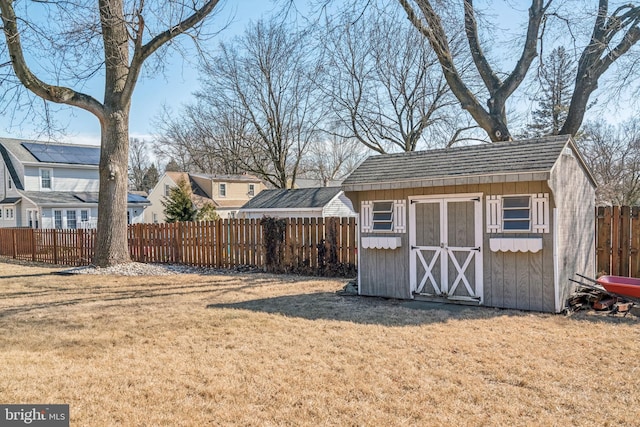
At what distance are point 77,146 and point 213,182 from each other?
9.26 m

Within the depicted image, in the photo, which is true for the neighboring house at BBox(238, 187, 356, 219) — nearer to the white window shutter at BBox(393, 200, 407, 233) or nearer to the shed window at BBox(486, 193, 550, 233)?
the white window shutter at BBox(393, 200, 407, 233)

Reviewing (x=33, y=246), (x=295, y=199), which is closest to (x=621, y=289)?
(x=295, y=199)

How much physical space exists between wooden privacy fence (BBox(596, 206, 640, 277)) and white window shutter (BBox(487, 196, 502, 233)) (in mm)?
2954

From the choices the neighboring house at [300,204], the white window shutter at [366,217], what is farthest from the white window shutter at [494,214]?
the neighboring house at [300,204]

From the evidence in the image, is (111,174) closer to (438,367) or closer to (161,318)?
(161,318)

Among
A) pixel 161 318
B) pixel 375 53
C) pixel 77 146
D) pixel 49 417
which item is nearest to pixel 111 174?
pixel 161 318

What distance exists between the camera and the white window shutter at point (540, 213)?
682cm

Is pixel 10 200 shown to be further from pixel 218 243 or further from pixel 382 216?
pixel 382 216

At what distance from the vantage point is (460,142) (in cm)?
2188

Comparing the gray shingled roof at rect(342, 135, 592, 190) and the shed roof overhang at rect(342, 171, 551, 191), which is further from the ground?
the gray shingled roof at rect(342, 135, 592, 190)

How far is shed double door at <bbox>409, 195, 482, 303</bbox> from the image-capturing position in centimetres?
744

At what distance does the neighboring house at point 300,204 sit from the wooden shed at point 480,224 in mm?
13359

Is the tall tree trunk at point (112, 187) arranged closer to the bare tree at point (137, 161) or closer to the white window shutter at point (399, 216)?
the white window shutter at point (399, 216)

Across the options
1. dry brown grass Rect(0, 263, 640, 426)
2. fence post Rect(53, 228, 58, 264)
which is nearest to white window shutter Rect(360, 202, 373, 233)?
dry brown grass Rect(0, 263, 640, 426)
